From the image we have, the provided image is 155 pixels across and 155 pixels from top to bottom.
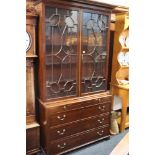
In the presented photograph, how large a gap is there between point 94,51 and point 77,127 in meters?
1.12

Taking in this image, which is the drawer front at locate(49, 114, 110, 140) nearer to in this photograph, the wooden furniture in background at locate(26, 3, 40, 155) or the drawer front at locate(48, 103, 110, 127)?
the drawer front at locate(48, 103, 110, 127)

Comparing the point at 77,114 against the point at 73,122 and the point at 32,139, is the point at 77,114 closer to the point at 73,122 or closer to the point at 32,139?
the point at 73,122

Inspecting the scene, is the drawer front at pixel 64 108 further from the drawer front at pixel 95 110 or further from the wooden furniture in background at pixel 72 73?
the drawer front at pixel 95 110

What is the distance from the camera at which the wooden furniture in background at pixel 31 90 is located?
2.20m

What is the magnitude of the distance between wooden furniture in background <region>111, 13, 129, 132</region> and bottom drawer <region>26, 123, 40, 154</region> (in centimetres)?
149


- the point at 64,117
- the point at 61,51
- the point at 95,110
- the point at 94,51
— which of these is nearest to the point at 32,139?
the point at 64,117

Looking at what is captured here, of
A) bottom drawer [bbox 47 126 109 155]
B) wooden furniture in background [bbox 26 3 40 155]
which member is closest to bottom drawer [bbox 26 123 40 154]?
wooden furniture in background [bbox 26 3 40 155]

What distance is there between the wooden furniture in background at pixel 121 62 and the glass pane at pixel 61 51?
3.19ft
